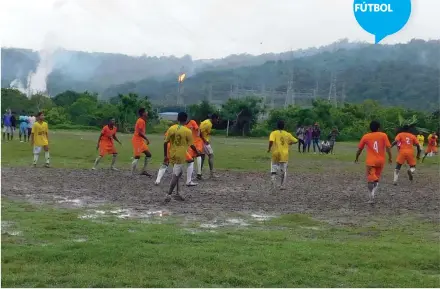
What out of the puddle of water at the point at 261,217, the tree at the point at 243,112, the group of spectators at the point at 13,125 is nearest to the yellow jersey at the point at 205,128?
the puddle of water at the point at 261,217

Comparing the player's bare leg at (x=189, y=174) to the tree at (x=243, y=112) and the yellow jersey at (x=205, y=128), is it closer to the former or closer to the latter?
the yellow jersey at (x=205, y=128)

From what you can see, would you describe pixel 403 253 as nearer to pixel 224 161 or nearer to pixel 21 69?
pixel 224 161

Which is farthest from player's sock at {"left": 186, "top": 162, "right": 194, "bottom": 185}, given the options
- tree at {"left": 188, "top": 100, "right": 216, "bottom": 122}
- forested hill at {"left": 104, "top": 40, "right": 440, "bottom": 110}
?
forested hill at {"left": 104, "top": 40, "right": 440, "bottom": 110}

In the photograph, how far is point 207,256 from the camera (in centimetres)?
667

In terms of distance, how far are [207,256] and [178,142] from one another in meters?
5.29

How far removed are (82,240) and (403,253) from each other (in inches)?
156

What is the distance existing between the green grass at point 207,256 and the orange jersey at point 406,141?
27.0ft

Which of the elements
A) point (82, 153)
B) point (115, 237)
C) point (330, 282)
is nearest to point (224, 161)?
point (82, 153)

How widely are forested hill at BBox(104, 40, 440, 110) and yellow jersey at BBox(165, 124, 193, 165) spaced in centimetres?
9977

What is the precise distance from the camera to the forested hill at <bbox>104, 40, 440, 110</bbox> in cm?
11800

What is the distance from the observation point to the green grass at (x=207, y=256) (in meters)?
5.94

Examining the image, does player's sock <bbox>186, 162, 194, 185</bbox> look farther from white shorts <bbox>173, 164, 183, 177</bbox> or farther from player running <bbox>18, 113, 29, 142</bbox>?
player running <bbox>18, 113, 29, 142</bbox>

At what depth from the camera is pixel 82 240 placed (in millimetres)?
7453

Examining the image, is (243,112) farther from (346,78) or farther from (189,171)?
(346,78)
